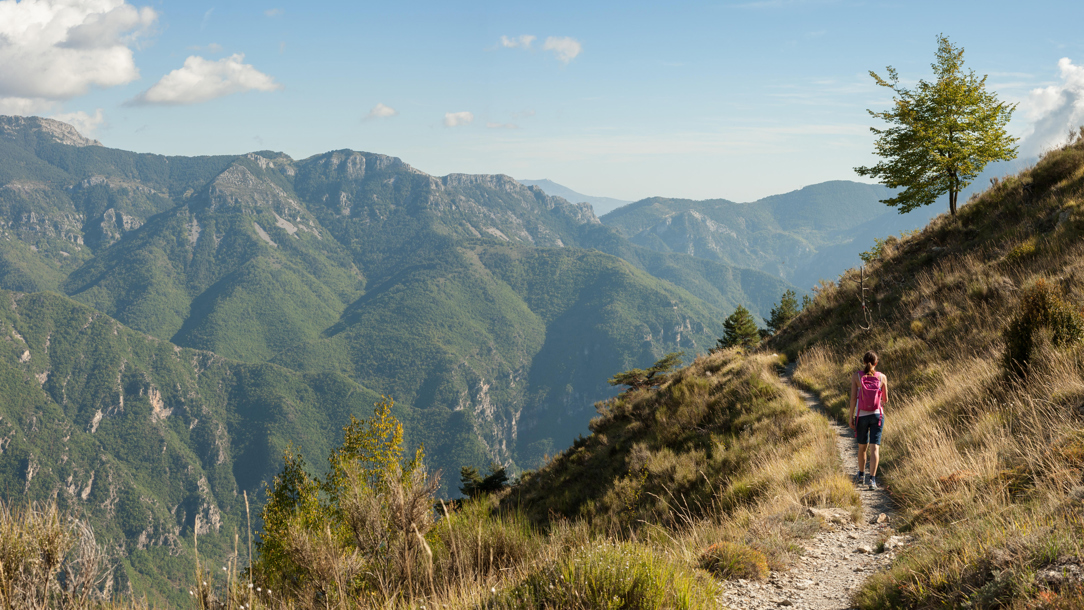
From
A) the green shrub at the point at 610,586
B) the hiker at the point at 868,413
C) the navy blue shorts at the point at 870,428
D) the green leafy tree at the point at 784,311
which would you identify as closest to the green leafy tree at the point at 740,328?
the green leafy tree at the point at 784,311

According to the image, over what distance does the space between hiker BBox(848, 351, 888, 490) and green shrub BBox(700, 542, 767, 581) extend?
11.9ft

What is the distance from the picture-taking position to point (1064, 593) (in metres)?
3.27

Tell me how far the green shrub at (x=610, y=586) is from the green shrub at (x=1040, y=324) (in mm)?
6803

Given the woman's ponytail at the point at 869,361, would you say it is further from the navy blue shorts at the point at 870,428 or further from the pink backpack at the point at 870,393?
the navy blue shorts at the point at 870,428

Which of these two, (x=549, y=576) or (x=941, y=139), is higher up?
(x=941, y=139)

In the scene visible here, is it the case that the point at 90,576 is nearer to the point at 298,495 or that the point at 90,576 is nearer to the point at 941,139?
the point at 298,495

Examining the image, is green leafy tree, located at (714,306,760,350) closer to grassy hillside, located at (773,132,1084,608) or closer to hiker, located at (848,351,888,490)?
grassy hillside, located at (773,132,1084,608)

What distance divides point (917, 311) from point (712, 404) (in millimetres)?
5802

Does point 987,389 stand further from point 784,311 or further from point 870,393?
point 784,311

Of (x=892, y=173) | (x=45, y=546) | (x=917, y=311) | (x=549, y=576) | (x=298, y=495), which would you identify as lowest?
(x=298, y=495)

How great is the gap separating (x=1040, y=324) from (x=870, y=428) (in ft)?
8.91

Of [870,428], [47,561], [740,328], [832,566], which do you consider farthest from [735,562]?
[740,328]

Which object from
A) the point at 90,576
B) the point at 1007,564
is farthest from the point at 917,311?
the point at 90,576

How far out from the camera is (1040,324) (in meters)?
7.88
